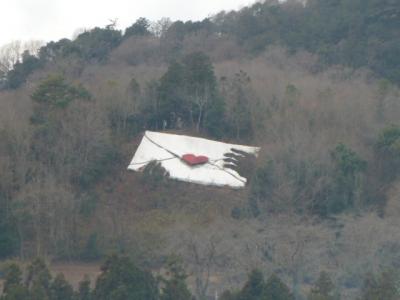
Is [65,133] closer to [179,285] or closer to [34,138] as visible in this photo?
[34,138]

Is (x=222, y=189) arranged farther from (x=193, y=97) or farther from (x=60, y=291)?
(x=60, y=291)

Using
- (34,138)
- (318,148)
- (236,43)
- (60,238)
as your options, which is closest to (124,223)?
(60,238)

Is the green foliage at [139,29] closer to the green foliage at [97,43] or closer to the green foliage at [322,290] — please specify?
the green foliage at [97,43]

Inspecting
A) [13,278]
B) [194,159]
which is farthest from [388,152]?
[13,278]

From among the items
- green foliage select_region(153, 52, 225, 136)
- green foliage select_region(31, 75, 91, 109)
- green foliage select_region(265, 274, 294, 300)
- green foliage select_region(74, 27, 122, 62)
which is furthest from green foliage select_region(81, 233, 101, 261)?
green foliage select_region(74, 27, 122, 62)

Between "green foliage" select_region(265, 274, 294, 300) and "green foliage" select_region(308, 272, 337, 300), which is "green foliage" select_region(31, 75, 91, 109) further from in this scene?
"green foliage" select_region(308, 272, 337, 300)

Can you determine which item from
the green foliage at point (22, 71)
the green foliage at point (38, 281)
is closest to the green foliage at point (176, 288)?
the green foliage at point (38, 281)
